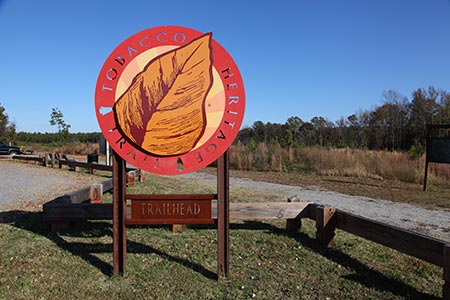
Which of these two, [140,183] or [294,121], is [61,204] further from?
[294,121]

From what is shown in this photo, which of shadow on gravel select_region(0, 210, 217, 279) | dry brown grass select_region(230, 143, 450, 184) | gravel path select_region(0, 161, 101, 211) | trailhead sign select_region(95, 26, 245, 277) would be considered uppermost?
trailhead sign select_region(95, 26, 245, 277)

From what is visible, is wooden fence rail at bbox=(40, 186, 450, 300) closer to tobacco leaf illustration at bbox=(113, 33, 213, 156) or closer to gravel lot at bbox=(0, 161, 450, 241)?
tobacco leaf illustration at bbox=(113, 33, 213, 156)

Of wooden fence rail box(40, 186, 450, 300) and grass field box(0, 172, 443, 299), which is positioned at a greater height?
wooden fence rail box(40, 186, 450, 300)

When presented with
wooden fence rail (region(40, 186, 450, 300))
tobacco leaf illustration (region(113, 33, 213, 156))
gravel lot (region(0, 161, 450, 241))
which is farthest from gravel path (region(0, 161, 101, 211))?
tobacco leaf illustration (region(113, 33, 213, 156))

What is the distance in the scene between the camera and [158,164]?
149 inches

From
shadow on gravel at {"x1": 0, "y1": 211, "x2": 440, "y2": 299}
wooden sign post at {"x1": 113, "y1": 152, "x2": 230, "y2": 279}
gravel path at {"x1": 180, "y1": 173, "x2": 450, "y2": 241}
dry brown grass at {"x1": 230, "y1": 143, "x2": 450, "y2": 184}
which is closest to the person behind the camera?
shadow on gravel at {"x1": 0, "y1": 211, "x2": 440, "y2": 299}

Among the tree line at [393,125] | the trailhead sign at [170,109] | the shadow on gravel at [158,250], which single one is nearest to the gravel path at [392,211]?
the shadow on gravel at [158,250]

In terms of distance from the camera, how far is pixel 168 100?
3729mm

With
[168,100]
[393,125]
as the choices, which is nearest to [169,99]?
[168,100]

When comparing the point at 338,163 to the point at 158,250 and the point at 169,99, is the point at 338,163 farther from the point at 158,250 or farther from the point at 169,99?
the point at 169,99

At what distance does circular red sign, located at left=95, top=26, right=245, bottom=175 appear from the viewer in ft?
12.1

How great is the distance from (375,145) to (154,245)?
3724 centimetres

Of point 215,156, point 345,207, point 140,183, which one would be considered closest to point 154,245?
point 215,156

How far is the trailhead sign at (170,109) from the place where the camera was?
371 cm
